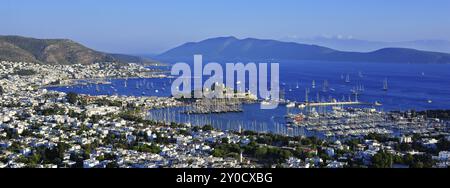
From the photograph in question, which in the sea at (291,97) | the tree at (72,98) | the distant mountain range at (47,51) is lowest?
the sea at (291,97)

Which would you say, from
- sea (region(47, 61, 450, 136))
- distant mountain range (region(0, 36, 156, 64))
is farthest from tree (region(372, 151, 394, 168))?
distant mountain range (region(0, 36, 156, 64))

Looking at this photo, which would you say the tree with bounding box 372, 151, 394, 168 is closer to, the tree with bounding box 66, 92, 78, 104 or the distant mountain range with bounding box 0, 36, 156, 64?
the tree with bounding box 66, 92, 78, 104

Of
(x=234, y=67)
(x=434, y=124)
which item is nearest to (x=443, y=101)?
(x=434, y=124)

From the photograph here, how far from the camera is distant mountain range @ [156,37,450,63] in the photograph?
207ft

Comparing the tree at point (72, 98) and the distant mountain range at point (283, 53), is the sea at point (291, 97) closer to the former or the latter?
the tree at point (72, 98)

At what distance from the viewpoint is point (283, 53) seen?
84.7 meters

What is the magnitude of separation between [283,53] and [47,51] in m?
49.8

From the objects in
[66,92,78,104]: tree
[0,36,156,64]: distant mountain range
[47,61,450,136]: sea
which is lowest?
[47,61,450,136]: sea

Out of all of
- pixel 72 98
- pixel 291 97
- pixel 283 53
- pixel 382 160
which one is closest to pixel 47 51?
pixel 72 98

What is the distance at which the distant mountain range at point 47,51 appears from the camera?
3704 cm

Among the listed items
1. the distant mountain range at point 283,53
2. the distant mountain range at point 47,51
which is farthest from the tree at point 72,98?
the distant mountain range at point 283,53

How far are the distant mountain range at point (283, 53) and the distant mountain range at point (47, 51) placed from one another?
111ft

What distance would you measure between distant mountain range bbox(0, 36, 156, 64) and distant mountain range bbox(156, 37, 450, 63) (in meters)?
33.7
